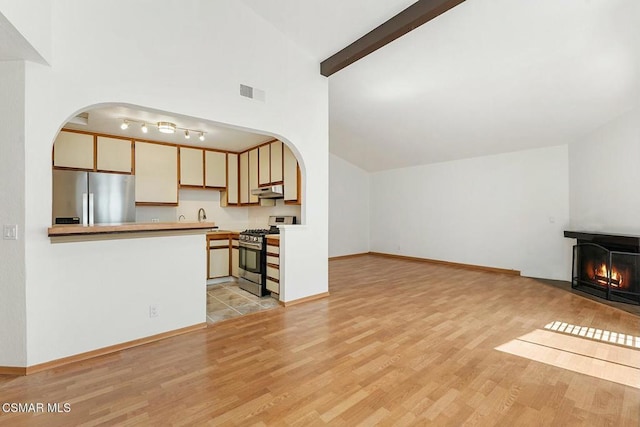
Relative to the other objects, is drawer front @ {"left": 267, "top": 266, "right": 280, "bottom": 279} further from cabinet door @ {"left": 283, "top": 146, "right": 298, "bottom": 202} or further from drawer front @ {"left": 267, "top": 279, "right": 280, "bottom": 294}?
cabinet door @ {"left": 283, "top": 146, "right": 298, "bottom": 202}

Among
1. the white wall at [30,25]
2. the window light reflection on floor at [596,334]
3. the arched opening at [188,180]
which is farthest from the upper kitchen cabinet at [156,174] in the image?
the window light reflection on floor at [596,334]

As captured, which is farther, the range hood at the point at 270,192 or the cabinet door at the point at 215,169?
the cabinet door at the point at 215,169

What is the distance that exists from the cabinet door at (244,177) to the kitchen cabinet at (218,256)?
984 millimetres

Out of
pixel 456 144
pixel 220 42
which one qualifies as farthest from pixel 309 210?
pixel 456 144

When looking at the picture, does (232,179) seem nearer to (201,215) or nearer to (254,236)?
(201,215)

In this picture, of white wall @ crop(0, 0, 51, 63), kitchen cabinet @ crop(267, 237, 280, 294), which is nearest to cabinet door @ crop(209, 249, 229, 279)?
kitchen cabinet @ crop(267, 237, 280, 294)

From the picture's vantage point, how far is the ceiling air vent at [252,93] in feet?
11.4

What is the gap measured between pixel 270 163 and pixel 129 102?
8.85 ft

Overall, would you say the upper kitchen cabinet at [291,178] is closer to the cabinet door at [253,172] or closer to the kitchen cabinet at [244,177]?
the cabinet door at [253,172]

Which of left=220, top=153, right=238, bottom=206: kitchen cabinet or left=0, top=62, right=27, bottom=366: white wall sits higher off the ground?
left=220, top=153, right=238, bottom=206: kitchen cabinet

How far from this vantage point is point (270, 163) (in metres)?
5.21

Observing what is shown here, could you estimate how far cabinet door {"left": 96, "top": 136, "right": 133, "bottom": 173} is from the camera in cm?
450

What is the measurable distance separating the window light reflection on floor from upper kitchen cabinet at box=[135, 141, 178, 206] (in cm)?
595

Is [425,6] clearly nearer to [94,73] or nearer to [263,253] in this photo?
[94,73]
